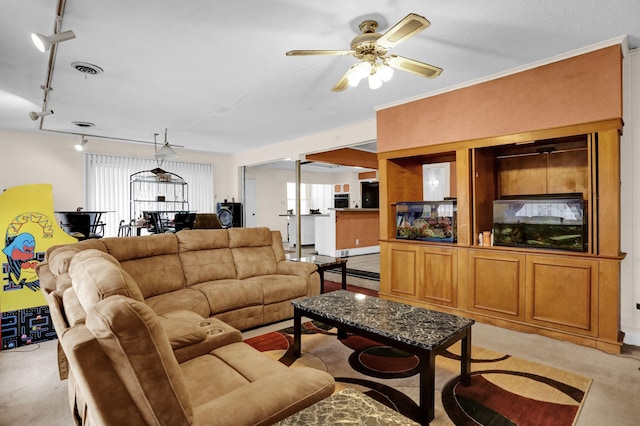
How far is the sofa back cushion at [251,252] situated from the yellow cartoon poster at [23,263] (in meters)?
1.76

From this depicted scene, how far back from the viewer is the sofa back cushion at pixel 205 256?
3.41 metres

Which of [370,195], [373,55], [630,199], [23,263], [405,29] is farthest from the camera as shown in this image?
[370,195]

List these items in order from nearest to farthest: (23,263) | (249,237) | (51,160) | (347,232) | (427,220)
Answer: (23,263), (249,237), (427,220), (51,160), (347,232)

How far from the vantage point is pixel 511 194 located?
388 cm

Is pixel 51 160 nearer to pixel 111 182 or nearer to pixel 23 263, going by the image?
pixel 111 182

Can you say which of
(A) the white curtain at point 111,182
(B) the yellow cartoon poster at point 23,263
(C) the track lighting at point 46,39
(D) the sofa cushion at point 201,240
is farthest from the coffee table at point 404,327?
(A) the white curtain at point 111,182

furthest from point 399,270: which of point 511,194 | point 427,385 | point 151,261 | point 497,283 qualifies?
point 151,261

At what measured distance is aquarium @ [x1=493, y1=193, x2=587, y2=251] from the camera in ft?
9.71

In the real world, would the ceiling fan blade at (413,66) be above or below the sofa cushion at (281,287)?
above

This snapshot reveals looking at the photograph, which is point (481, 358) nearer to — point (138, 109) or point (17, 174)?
point (138, 109)

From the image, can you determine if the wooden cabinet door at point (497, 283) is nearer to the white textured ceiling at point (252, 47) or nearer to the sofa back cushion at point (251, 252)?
the white textured ceiling at point (252, 47)

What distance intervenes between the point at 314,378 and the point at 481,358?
1929 millimetres

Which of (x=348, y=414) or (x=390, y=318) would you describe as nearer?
(x=348, y=414)

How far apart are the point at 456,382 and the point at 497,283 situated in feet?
4.89
